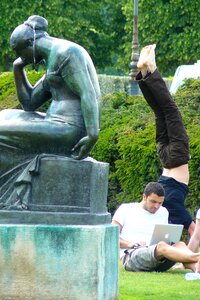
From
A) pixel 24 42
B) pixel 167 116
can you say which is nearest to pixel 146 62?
pixel 167 116

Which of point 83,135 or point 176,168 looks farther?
point 176,168

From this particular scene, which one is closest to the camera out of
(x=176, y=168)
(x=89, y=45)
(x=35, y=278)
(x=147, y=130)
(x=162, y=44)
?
(x=35, y=278)

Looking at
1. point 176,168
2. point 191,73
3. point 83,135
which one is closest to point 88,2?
point 191,73

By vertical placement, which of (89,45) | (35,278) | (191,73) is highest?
(35,278)

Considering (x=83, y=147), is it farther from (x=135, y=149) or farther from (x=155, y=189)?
(x=135, y=149)

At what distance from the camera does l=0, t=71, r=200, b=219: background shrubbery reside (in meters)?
16.8

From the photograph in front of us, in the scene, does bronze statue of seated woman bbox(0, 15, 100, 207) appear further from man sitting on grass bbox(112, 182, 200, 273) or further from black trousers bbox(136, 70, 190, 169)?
black trousers bbox(136, 70, 190, 169)

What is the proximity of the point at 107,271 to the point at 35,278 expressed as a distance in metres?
0.62

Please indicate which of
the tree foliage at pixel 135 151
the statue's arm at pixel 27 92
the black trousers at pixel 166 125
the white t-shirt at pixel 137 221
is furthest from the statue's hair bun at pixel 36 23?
the tree foliage at pixel 135 151

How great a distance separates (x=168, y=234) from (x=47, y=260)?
3814mm

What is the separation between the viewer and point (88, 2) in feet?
166

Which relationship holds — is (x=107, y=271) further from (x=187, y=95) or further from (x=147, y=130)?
(x=187, y=95)

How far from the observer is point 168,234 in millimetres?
13289

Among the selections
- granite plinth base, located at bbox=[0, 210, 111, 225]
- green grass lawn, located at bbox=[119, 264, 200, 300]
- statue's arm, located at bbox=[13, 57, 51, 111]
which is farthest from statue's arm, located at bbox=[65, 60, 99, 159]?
green grass lawn, located at bbox=[119, 264, 200, 300]
